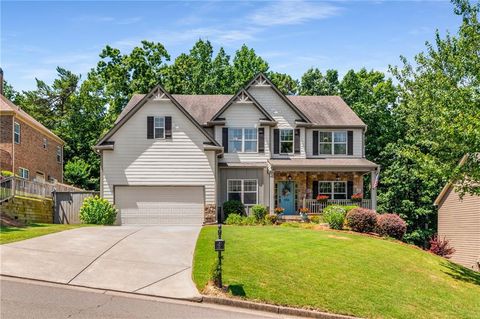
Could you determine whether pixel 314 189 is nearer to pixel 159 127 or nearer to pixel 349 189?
pixel 349 189

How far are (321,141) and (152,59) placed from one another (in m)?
22.2

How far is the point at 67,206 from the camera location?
2789cm

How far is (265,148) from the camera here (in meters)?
31.8

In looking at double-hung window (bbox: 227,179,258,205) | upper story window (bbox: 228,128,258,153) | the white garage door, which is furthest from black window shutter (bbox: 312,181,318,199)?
the white garage door

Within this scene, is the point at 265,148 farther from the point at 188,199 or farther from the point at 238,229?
the point at 238,229

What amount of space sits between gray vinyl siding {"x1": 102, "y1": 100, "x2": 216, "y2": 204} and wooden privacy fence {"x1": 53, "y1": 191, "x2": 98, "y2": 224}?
140cm

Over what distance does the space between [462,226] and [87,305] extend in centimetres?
2697

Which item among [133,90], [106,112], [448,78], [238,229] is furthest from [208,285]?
[106,112]

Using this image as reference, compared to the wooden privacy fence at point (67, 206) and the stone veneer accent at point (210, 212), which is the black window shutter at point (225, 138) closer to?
the stone veneer accent at point (210, 212)

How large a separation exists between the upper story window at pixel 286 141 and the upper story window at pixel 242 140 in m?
1.78

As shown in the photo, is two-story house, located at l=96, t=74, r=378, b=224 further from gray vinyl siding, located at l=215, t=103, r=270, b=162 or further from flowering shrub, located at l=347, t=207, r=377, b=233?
flowering shrub, located at l=347, t=207, r=377, b=233

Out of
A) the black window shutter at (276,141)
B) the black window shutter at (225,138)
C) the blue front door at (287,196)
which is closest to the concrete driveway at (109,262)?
the black window shutter at (225,138)

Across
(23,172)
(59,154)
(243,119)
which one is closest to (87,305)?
(243,119)

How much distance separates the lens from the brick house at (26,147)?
32.0 meters
